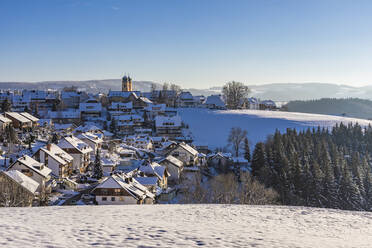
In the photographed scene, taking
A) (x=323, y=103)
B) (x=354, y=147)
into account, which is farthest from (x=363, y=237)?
(x=323, y=103)

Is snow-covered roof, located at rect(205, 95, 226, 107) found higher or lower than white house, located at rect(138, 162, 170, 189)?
higher

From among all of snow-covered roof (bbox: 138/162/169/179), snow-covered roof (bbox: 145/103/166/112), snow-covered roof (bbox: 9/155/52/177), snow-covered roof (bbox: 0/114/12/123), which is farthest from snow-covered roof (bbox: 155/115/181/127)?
snow-covered roof (bbox: 9/155/52/177)

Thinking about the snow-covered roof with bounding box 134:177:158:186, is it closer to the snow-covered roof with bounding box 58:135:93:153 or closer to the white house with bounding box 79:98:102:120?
the snow-covered roof with bounding box 58:135:93:153

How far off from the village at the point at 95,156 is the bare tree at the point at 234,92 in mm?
29975

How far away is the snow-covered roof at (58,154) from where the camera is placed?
41312 millimetres

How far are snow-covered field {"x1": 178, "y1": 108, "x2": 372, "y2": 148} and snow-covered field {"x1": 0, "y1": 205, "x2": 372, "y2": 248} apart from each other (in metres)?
59.3

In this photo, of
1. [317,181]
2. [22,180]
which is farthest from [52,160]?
[317,181]

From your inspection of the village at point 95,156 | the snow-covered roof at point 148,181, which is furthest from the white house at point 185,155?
the snow-covered roof at point 148,181

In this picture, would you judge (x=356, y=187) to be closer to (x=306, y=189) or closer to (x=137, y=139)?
(x=306, y=189)

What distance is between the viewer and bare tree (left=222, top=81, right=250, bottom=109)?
4825 inches

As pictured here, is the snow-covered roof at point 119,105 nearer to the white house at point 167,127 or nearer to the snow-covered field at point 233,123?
the white house at point 167,127

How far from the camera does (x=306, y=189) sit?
139ft

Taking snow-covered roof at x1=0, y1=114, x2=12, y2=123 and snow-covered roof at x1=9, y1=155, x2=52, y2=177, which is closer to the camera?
snow-covered roof at x1=9, y1=155, x2=52, y2=177

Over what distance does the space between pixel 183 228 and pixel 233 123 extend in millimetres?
84793
